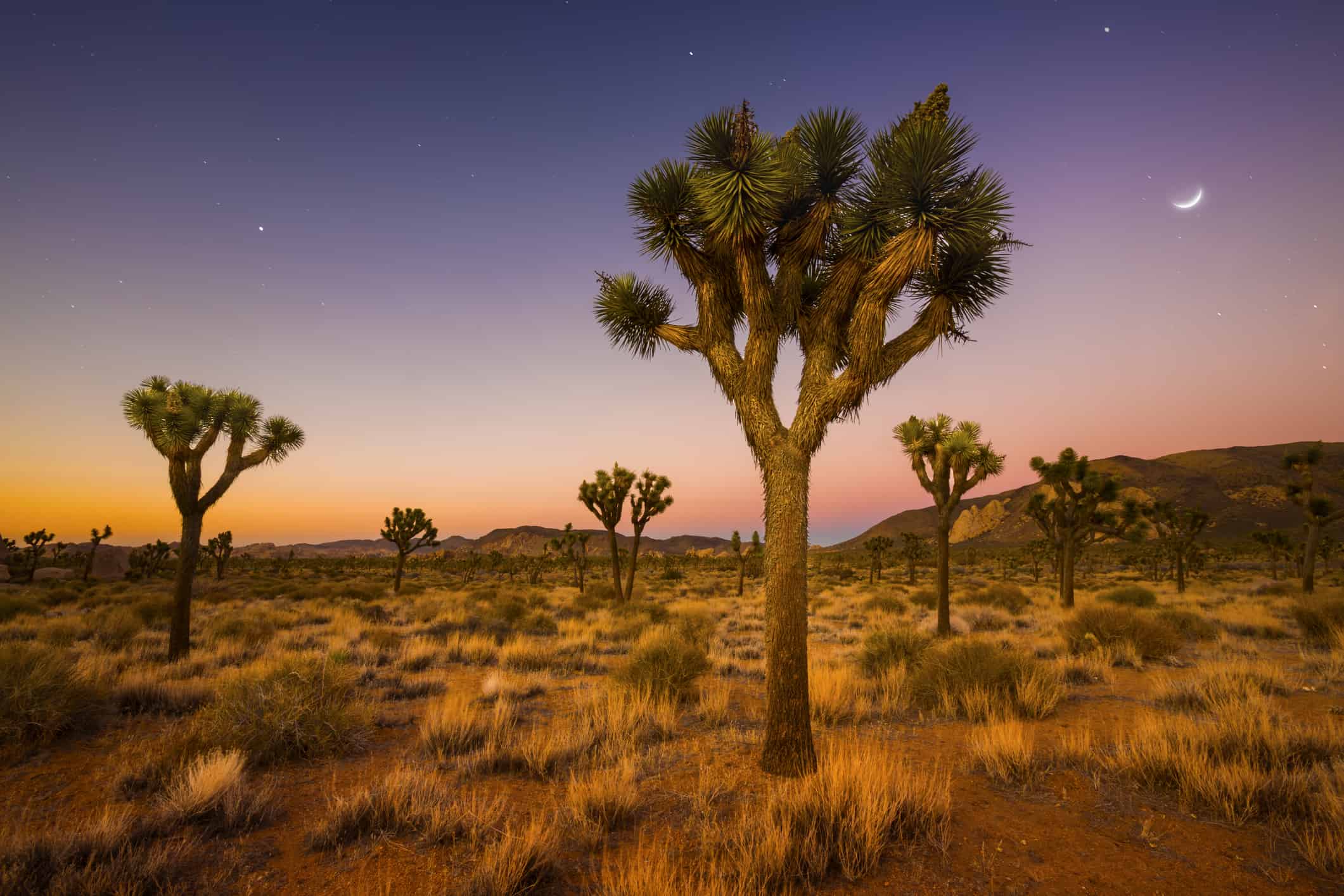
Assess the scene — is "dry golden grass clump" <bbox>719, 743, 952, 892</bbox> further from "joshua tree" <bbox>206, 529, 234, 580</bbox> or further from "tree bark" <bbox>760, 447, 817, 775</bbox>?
"joshua tree" <bbox>206, 529, 234, 580</bbox>

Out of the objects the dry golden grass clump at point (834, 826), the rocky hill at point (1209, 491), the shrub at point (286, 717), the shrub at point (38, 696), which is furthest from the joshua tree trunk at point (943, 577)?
the rocky hill at point (1209, 491)

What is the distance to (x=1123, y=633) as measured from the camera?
1253 centimetres

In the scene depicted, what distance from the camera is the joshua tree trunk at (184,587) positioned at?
1152cm

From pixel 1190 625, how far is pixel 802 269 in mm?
16934

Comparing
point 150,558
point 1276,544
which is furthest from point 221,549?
point 1276,544

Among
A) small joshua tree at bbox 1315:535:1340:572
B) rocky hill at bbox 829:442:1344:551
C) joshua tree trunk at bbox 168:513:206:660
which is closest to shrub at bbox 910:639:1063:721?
joshua tree trunk at bbox 168:513:206:660

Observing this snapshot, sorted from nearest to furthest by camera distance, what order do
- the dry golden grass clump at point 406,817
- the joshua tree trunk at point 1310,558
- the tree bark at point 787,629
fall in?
A: the dry golden grass clump at point 406,817 < the tree bark at point 787,629 < the joshua tree trunk at point 1310,558

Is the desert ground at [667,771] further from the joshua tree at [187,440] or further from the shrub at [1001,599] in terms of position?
the shrub at [1001,599]

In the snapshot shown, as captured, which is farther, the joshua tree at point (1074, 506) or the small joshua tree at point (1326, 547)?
the small joshua tree at point (1326, 547)

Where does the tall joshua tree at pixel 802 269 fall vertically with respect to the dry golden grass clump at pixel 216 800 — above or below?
above

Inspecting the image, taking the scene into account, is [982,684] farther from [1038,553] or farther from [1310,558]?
[1038,553]

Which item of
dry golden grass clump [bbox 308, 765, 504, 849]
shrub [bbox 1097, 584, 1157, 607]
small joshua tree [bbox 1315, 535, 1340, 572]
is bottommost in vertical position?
shrub [bbox 1097, 584, 1157, 607]

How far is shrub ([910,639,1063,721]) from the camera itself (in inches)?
317

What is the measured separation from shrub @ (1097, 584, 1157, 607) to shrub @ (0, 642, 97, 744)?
2917 centimetres
